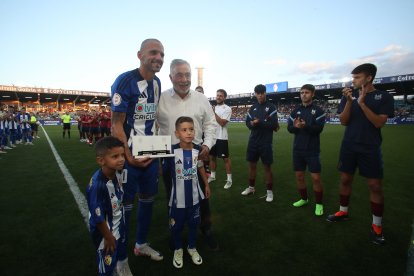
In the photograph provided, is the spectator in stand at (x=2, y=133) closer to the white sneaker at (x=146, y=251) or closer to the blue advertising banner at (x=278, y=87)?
the white sneaker at (x=146, y=251)

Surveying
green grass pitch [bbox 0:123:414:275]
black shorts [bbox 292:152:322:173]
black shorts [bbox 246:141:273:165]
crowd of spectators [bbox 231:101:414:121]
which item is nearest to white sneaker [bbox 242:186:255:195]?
green grass pitch [bbox 0:123:414:275]

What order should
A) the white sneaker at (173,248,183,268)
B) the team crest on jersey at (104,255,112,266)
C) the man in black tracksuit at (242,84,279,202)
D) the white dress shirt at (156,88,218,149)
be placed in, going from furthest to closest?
1. the man in black tracksuit at (242,84,279,202)
2. the white dress shirt at (156,88,218,149)
3. the white sneaker at (173,248,183,268)
4. the team crest on jersey at (104,255,112,266)

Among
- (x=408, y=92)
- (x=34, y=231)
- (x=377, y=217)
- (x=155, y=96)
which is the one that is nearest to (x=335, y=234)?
(x=377, y=217)

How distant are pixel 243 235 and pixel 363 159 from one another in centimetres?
211

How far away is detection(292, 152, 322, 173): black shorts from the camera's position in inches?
174

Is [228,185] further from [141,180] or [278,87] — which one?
[278,87]

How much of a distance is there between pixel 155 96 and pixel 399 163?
9375mm

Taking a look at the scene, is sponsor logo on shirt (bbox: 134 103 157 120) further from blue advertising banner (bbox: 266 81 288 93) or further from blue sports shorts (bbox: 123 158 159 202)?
blue advertising banner (bbox: 266 81 288 93)

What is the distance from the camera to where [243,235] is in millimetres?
3646

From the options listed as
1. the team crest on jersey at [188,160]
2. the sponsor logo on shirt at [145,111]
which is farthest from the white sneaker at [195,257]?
the sponsor logo on shirt at [145,111]

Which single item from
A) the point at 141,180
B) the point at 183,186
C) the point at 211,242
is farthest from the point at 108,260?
the point at 211,242

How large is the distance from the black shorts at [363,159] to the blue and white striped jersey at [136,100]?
3.00 metres

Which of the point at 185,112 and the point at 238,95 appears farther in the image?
Answer: the point at 238,95

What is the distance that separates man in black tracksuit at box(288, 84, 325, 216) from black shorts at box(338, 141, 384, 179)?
574 mm
